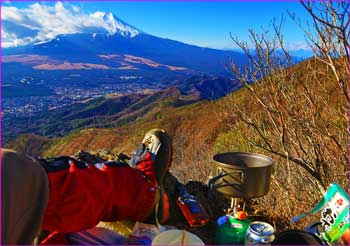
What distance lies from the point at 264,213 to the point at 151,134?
1.29 meters

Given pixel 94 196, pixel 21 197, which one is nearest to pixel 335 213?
pixel 94 196

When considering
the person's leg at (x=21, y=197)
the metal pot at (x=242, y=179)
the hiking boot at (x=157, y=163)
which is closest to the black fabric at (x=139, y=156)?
the hiking boot at (x=157, y=163)

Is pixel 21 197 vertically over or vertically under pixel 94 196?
over

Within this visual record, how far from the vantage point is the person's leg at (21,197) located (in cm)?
138

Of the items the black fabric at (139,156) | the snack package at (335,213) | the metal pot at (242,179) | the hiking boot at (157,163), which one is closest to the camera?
the snack package at (335,213)

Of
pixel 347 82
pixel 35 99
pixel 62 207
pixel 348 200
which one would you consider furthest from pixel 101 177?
pixel 35 99

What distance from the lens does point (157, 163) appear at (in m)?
2.58

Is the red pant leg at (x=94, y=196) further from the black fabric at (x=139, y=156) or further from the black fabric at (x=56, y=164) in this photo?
the black fabric at (x=139, y=156)

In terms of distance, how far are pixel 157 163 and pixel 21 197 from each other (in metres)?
1.25

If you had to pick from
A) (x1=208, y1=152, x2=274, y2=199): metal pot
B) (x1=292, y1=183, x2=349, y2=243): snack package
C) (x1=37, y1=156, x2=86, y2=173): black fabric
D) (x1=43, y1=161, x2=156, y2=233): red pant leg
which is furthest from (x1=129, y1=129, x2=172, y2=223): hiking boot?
(x1=292, y1=183, x2=349, y2=243): snack package

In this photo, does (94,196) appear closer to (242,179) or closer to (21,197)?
(21,197)

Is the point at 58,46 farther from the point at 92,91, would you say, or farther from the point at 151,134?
the point at 151,134

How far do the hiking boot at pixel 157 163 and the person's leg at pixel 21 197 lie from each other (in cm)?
95

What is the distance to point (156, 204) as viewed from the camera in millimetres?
2387
